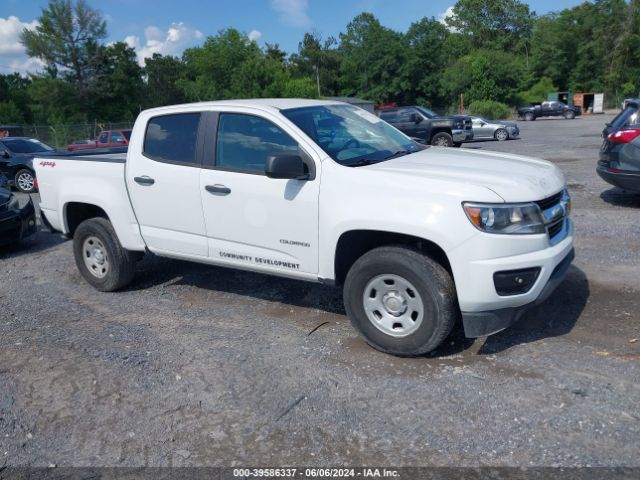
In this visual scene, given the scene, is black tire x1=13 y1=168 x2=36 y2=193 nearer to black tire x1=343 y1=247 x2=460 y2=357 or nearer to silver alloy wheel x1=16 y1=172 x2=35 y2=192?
silver alloy wheel x1=16 y1=172 x2=35 y2=192

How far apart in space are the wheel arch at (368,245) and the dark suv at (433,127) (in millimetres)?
17067

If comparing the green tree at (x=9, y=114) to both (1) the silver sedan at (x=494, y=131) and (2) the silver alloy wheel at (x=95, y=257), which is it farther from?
(2) the silver alloy wheel at (x=95, y=257)

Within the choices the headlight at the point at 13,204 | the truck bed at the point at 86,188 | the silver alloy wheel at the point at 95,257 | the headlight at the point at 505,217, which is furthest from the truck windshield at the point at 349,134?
the headlight at the point at 13,204

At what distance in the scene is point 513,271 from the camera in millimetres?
3883

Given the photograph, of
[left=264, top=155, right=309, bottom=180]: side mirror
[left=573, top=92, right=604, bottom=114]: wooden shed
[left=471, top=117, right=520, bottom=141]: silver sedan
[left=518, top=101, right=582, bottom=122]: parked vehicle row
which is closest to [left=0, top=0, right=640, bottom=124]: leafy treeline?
[left=573, top=92, right=604, bottom=114]: wooden shed

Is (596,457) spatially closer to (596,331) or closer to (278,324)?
(596,331)

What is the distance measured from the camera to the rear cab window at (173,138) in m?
5.26

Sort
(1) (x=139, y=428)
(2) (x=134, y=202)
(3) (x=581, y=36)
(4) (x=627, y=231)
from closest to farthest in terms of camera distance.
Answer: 1. (1) (x=139, y=428)
2. (2) (x=134, y=202)
3. (4) (x=627, y=231)
4. (3) (x=581, y=36)

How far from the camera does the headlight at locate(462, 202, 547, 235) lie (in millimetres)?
3865

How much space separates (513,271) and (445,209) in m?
0.60

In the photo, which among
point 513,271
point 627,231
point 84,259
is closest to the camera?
point 513,271

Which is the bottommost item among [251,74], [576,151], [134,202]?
[576,151]

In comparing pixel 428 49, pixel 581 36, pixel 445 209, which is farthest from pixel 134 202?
pixel 581 36

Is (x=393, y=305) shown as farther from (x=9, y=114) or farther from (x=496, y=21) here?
A: (x=496, y=21)
